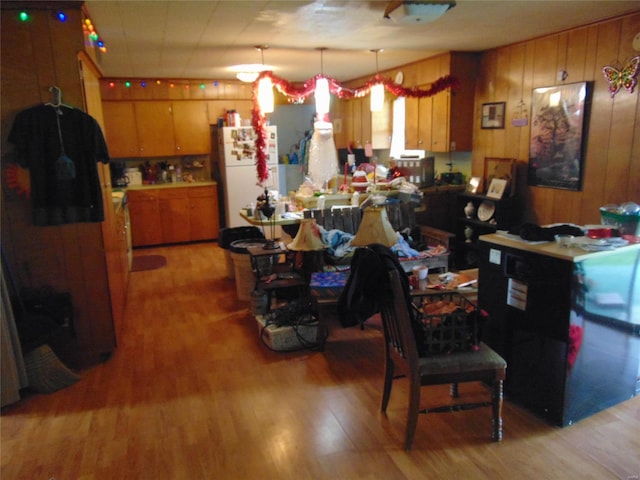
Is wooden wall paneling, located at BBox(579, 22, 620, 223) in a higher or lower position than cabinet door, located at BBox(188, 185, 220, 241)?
higher

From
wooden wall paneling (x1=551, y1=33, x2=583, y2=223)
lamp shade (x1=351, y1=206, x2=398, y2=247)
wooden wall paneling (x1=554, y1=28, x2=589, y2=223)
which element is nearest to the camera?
lamp shade (x1=351, y1=206, x2=398, y2=247)

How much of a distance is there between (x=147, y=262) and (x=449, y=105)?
4277 millimetres

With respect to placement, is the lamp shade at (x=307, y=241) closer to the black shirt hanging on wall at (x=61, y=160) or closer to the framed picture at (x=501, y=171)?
the black shirt hanging on wall at (x=61, y=160)

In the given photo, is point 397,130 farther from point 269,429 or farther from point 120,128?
point 269,429

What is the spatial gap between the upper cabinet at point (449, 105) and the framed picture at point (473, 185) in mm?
408

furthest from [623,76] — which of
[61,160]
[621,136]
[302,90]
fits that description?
[61,160]

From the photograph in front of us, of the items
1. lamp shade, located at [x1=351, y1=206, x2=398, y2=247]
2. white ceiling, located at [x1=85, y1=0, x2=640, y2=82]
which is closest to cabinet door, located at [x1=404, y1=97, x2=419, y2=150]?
white ceiling, located at [x1=85, y1=0, x2=640, y2=82]

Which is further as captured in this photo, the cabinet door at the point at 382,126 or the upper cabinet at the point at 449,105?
the cabinet door at the point at 382,126

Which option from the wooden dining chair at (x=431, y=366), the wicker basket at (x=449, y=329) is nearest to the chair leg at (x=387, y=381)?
the wooden dining chair at (x=431, y=366)

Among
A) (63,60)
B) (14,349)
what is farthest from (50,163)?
(14,349)

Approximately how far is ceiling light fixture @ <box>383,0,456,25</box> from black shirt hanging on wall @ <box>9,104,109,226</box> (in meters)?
2.16

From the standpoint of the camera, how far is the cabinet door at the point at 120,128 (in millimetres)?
6820

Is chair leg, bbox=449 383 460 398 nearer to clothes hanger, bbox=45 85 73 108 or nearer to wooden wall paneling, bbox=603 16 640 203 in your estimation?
wooden wall paneling, bbox=603 16 640 203

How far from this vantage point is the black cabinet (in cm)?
477
